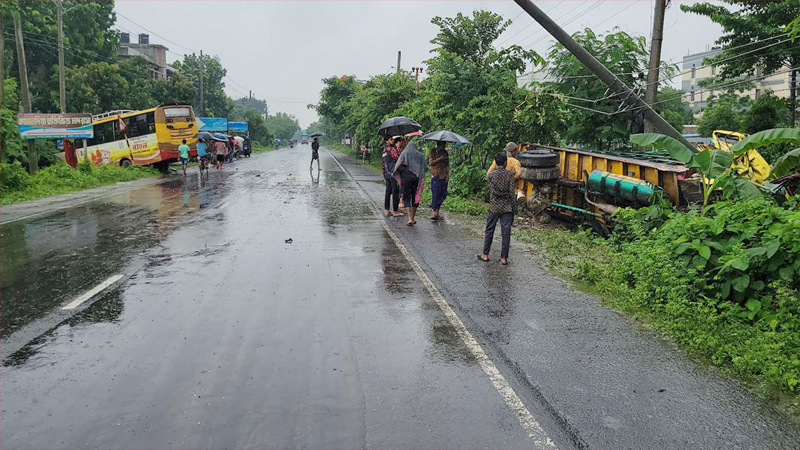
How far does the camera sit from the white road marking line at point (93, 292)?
669 cm

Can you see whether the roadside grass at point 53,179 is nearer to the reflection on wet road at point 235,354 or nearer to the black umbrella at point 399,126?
the reflection on wet road at point 235,354

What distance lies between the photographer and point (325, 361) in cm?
509

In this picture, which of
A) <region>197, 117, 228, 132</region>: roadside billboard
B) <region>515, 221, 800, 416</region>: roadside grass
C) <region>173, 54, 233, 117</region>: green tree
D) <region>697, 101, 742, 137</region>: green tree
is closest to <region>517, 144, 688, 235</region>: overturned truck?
<region>515, 221, 800, 416</region>: roadside grass

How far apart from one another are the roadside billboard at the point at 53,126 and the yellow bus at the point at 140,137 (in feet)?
21.3

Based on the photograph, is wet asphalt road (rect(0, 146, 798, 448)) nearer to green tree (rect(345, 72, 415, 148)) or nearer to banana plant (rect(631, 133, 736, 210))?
banana plant (rect(631, 133, 736, 210))

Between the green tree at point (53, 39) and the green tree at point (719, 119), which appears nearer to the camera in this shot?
the green tree at point (53, 39)

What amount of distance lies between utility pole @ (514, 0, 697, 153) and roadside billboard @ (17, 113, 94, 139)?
1828 centimetres

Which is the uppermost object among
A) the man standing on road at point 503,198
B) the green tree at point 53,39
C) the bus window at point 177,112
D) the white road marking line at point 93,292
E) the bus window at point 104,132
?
the green tree at point 53,39

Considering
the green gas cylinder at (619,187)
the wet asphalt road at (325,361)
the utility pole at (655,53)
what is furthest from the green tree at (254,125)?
the wet asphalt road at (325,361)

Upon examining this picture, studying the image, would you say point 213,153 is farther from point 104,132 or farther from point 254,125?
point 254,125

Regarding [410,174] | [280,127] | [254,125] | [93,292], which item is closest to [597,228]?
[410,174]

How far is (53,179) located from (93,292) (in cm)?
1732

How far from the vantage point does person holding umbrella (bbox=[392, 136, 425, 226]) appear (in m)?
13.4

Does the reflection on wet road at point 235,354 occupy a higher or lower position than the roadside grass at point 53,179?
lower
